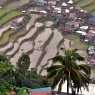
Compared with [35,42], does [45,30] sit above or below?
above

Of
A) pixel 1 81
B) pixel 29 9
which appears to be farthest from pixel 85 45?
pixel 1 81

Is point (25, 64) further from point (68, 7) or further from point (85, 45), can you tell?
point (68, 7)

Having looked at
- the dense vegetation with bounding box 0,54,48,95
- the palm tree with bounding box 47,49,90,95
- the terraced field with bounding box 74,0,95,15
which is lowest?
the dense vegetation with bounding box 0,54,48,95

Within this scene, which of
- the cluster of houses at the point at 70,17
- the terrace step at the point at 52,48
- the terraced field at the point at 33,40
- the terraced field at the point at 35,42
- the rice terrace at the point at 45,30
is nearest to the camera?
the terrace step at the point at 52,48

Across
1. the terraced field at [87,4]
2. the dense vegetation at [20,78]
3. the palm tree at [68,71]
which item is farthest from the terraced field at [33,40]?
the palm tree at [68,71]

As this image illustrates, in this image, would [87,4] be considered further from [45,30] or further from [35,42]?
[35,42]

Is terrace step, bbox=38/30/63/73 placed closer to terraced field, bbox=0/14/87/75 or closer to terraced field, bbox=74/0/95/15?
terraced field, bbox=0/14/87/75

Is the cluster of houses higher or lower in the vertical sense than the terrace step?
higher

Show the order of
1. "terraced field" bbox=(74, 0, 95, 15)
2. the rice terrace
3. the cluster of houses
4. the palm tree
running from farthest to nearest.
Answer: "terraced field" bbox=(74, 0, 95, 15)
the cluster of houses
the rice terrace
the palm tree

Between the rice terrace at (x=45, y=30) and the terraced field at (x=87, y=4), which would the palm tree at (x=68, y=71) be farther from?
the terraced field at (x=87, y=4)

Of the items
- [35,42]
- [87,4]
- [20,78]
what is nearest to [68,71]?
[20,78]

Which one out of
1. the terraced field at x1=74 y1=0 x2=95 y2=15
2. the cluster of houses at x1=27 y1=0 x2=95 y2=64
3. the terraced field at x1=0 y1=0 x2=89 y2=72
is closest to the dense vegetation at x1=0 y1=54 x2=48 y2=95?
the terraced field at x1=0 y1=0 x2=89 y2=72
